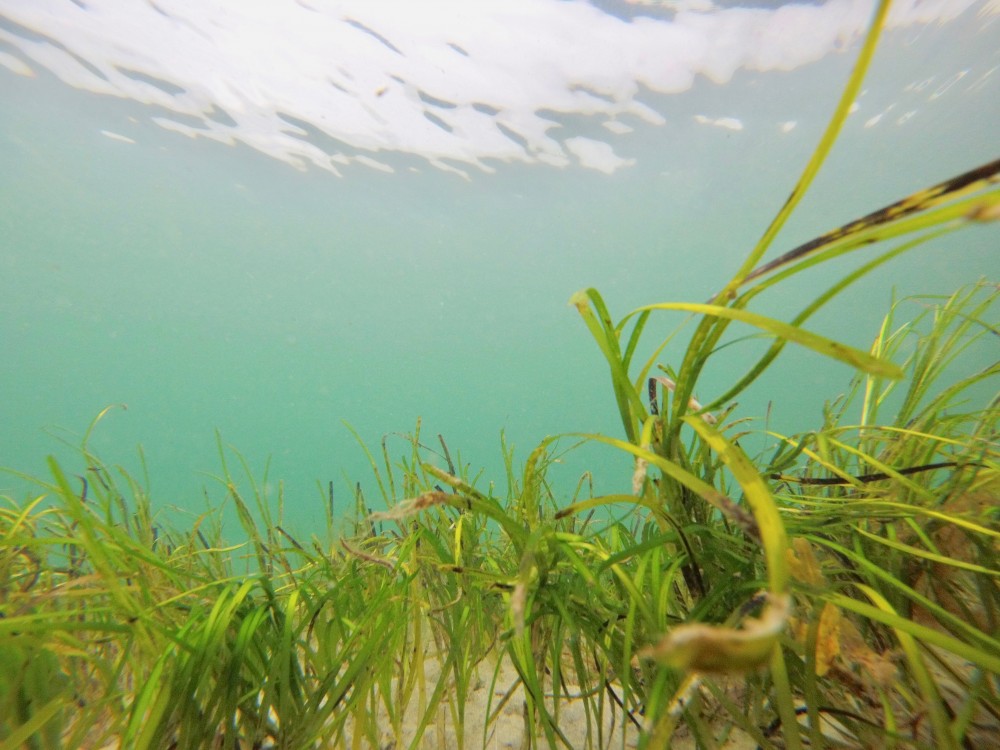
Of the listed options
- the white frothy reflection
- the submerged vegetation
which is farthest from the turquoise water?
the white frothy reflection

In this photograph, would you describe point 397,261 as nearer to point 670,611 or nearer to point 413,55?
point 413,55

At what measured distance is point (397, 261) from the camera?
35.0 metres

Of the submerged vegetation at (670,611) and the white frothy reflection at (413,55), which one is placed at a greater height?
the white frothy reflection at (413,55)

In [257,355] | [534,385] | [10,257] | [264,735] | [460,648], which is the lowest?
[534,385]

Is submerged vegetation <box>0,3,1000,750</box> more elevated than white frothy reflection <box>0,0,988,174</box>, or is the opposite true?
white frothy reflection <box>0,0,988,174</box>

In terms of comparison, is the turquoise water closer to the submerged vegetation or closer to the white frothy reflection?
the submerged vegetation

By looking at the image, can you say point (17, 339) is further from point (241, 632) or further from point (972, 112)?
point (972, 112)

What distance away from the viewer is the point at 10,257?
3803 cm

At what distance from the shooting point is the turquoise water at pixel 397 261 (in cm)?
1517

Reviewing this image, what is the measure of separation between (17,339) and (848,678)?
89.8 metres

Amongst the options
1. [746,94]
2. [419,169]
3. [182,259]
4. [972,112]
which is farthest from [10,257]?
[972,112]

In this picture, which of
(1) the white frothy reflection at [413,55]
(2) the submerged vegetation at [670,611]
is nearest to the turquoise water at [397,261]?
(2) the submerged vegetation at [670,611]

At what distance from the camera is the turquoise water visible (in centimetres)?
1517

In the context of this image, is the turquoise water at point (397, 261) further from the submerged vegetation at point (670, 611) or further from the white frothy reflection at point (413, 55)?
the white frothy reflection at point (413, 55)
